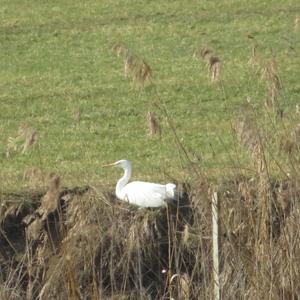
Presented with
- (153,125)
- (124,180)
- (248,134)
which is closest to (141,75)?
(153,125)

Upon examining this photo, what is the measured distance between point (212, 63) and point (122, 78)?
10.6 m

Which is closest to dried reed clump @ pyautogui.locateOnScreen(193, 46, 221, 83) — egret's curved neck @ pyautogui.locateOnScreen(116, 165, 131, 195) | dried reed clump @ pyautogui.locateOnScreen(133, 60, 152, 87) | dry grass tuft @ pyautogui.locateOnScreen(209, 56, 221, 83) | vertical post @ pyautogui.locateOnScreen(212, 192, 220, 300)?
dry grass tuft @ pyautogui.locateOnScreen(209, 56, 221, 83)

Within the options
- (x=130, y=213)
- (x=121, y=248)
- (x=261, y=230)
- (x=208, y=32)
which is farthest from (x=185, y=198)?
(x=208, y=32)

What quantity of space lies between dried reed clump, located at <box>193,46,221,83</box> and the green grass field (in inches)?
139

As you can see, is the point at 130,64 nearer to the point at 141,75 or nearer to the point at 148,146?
the point at 141,75

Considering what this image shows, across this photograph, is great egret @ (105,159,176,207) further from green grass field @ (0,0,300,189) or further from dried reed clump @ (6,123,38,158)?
dried reed clump @ (6,123,38,158)

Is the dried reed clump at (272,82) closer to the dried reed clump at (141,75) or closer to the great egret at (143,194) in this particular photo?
the dried reed clump at (141,75)

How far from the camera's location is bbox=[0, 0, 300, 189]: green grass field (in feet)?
40.6

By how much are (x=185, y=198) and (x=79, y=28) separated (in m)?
10.0

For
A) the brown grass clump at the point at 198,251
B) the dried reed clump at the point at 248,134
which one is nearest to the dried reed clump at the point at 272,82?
the dried reed clump at the point at 248,134

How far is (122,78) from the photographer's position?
54.0ft

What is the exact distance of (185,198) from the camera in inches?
363

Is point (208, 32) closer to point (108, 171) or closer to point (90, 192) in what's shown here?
point (108, 171)

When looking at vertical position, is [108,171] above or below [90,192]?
below
